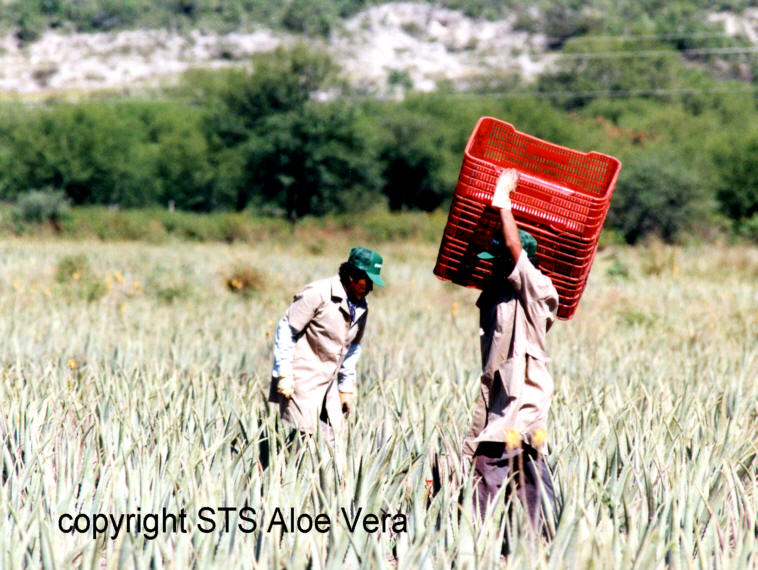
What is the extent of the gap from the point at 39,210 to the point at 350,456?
100 ft

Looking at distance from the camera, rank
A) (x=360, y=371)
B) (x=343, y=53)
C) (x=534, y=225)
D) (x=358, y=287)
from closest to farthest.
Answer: (x=534, y=225) < (x=358, y=287) < (x=360, y=371) < (x=343, y=53)

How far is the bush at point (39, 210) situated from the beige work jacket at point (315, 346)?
28.8m

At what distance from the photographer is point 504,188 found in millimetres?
3703

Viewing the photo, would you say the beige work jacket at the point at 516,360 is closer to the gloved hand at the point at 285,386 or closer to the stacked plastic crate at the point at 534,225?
the stacked plastic crate at the point at 534,225

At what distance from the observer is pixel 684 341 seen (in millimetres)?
8578

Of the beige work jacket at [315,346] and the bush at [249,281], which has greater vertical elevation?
the beige work jacket at [315,346]

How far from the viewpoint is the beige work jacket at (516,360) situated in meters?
3.63

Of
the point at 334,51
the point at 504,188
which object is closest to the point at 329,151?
the point at 504,188

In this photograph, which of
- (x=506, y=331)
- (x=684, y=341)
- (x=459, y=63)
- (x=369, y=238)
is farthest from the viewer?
(x=459, y=63)

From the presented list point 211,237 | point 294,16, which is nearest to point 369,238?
point 211,237

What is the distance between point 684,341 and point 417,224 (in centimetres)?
2419

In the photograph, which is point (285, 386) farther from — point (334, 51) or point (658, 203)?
point (334, 51)

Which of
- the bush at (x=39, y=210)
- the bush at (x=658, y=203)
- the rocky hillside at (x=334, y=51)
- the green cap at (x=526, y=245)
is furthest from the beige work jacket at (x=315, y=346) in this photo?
the rocky hillside at (x=334, y=51)

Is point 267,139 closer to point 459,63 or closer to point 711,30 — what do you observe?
point 711,30
